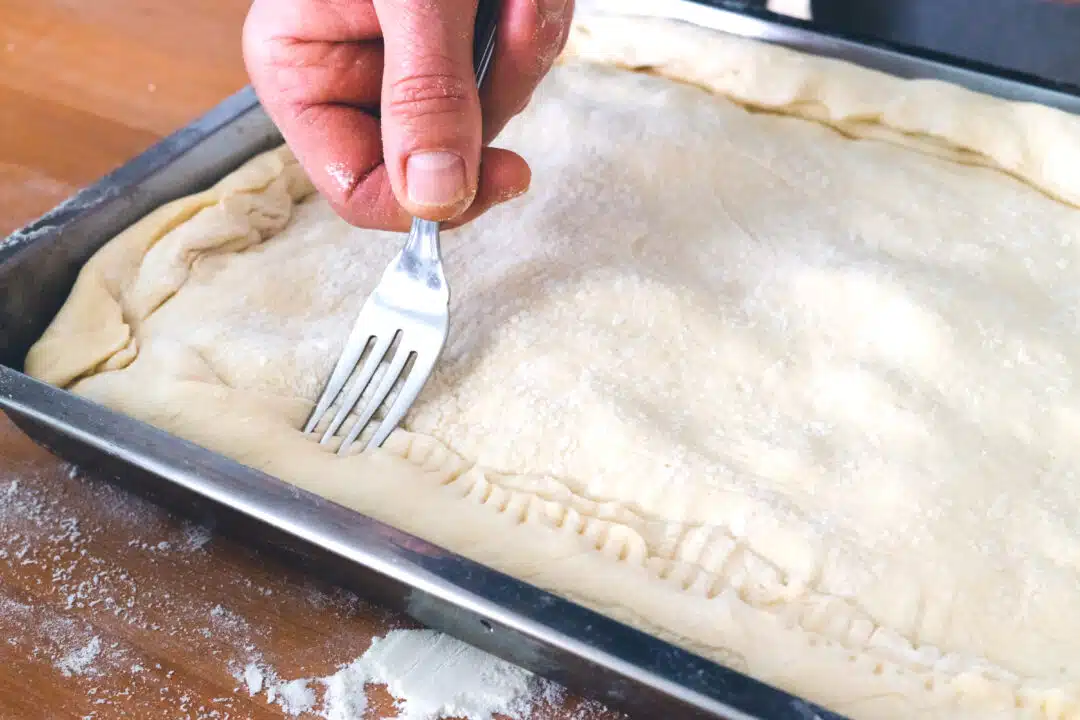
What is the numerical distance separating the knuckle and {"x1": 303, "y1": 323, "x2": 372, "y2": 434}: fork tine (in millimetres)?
247

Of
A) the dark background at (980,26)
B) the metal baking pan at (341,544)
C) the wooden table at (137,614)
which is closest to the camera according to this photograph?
the metal baking pan at (341,544)

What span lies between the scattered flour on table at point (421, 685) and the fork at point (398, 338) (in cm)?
21

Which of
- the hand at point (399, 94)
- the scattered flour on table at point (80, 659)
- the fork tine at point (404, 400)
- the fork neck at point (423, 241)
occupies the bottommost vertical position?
the scattered flour on table at point (80, 659)

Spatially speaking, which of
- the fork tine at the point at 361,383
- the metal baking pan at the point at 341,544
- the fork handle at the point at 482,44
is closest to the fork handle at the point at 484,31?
the fork handle at the point at 482,44

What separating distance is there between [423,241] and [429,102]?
190mm

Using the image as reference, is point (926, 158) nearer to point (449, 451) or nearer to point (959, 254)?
point (959, 254)

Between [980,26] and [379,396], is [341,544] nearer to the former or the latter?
[379,396]

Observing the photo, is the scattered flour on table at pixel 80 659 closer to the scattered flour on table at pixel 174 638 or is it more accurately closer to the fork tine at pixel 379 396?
the scattered flour on table at pixel 174 638

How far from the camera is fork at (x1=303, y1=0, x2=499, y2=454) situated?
36.2 inches

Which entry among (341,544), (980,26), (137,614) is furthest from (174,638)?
(980,26)

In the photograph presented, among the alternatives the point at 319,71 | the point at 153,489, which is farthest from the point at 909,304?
the point at 153,489

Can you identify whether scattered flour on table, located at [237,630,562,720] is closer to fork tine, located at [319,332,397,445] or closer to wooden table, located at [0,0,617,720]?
wooden table, located at [0,0,617,720]

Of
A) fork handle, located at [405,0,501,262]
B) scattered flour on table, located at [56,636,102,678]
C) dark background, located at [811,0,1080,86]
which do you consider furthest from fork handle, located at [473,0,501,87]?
dark background, located at [811,0,1080,86]

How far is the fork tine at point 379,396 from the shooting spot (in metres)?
0.91
